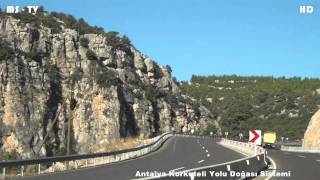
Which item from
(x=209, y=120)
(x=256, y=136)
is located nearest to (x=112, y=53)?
(x=209, y=120)

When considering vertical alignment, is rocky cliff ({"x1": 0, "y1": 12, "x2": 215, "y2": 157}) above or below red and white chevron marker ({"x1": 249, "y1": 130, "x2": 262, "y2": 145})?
above

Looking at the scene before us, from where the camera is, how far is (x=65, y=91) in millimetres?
104375

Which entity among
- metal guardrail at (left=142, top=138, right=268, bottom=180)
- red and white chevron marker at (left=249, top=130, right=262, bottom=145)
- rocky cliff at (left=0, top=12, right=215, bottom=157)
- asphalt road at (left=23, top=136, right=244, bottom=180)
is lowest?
asphalt road at (left=23, top=136, right=244, bottom=180)

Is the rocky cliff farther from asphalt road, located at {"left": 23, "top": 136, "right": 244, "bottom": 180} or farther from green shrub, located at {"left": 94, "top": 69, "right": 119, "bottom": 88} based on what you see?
asphalt road, located at {"left": 23, "top": 136, "right": 244, "bottom": 180}

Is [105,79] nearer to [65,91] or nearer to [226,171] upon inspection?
[65,91]

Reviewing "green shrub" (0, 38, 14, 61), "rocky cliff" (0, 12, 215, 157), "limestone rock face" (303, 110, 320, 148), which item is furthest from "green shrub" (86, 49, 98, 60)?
"limestone rock face" (303, 110, 320, 148)

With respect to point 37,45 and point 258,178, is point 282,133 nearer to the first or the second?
point 37,45

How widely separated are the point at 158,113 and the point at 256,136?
109 m

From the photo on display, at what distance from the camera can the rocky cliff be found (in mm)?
90938

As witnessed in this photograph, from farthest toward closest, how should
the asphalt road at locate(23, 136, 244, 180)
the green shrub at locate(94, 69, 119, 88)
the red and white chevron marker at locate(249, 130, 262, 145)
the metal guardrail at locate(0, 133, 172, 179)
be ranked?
the green shrub at locate(94, 69, 119, 88) → the red and white chevron marker at locate(249, 130, 262, 145) → the metal guardrail at locate(0, 133, 172, 179) → the asphalt road at locate(23, 136, 244, 180)

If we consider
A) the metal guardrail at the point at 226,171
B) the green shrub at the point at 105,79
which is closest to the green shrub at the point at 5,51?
the green shrub at the point at 105,79

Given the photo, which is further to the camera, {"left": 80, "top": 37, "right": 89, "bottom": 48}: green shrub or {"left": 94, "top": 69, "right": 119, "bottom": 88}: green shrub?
{"left": 80, "top": 37, "right": 89, "bottom": 48}: green shrub

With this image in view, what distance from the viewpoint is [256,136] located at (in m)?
32.6

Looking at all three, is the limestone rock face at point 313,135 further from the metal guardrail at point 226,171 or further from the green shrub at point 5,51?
the metal guardrail at point 226,171
